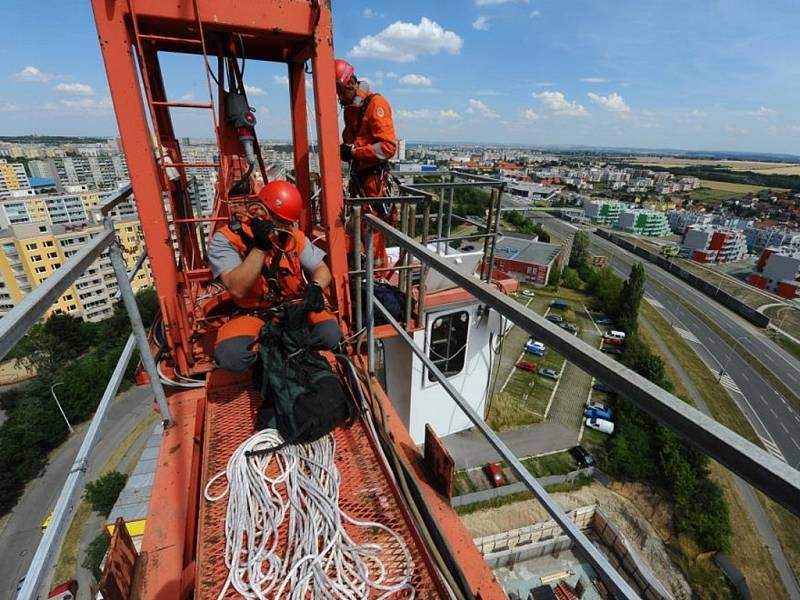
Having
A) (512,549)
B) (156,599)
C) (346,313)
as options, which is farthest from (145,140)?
(512,549)

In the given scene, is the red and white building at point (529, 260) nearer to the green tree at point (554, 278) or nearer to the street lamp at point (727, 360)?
the green tree at point (554, 278)

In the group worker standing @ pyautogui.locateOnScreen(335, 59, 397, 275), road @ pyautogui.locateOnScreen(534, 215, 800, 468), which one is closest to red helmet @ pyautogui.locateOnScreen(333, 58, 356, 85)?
worker standing @ pyautogui.locateOnScreen(335, 59, 397, 275)

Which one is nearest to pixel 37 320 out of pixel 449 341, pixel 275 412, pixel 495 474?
pixel 275 412

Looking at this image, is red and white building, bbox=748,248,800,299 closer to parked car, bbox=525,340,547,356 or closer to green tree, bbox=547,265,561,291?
green tree, bbox=547,265,561,291

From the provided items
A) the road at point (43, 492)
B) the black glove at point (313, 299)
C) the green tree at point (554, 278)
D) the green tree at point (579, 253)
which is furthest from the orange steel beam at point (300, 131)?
the green tree at point (579, 253)

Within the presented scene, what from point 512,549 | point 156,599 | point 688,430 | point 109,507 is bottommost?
point 109,507

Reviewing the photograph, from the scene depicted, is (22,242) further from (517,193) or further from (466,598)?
(517,193)

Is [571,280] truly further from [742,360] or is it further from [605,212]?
[605,212]
